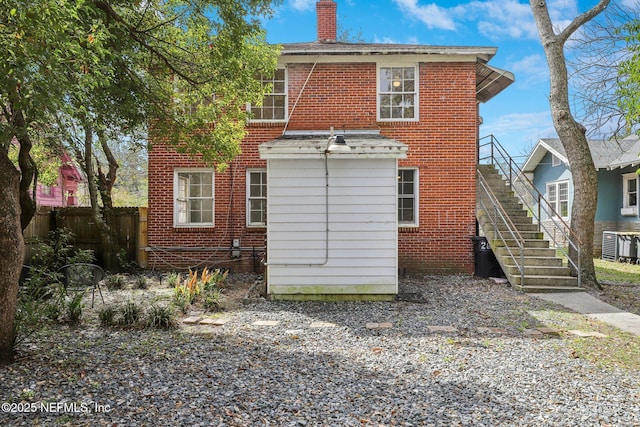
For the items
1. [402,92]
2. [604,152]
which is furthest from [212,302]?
[604,152]

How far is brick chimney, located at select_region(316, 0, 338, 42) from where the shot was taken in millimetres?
13312

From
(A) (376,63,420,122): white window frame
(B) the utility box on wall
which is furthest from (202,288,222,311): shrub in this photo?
(A) (376,63,420,122): white window frame

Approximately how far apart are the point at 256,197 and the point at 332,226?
3.93 meters

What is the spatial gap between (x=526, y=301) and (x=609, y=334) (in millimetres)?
2073

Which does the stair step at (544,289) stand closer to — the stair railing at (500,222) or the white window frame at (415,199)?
the stair railing at (500,222)

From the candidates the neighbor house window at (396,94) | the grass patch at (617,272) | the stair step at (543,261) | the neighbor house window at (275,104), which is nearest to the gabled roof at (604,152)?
the grass patch at (617,272)

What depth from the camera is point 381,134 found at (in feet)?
35.4

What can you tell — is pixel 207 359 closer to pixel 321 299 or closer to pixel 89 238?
pixel 321 299

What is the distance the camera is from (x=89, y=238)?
1165 centimetres

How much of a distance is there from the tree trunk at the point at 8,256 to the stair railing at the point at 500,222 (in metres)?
8.37

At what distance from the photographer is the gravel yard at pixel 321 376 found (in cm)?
321

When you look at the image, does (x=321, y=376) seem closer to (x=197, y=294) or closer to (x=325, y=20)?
(x=197, y=294)

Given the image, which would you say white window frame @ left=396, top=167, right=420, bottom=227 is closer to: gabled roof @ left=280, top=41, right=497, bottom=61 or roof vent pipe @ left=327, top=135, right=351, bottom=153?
gabled roof @ left=280, top=41, right=497, bottom=61

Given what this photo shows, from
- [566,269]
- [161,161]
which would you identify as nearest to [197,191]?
[161,161]
